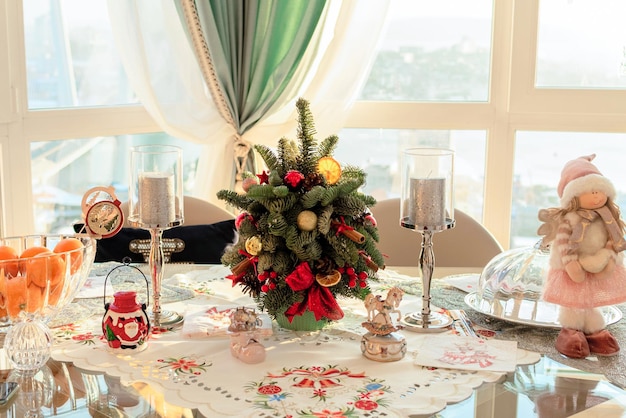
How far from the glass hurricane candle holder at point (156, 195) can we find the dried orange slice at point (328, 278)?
31cm

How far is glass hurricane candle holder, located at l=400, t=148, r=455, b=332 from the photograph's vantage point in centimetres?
153

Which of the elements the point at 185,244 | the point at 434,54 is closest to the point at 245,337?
the point at 185,244

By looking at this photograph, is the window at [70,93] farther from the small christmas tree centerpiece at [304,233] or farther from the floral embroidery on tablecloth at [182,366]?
the floral embroidery on tablecloth at [182,366]

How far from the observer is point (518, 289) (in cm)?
166

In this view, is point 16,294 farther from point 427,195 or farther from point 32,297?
point 427,195

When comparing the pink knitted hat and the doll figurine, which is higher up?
the pink knitted hat

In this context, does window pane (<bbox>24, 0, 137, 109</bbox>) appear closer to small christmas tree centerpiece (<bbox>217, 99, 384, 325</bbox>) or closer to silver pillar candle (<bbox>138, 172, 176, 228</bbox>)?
silver pillar candle (<bbox>138, 172, 176, 228</bbox>)

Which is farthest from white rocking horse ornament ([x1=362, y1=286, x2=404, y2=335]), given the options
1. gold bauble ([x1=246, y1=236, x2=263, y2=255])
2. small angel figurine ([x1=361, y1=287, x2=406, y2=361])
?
gold bauble ([x1=246, y1=236, x2=263, y2=255])

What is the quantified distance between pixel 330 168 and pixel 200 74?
1.78 metres

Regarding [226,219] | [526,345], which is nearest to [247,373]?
[526,345]

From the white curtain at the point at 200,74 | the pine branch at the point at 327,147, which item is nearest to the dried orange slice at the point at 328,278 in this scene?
the pine branch at the point at 327,147

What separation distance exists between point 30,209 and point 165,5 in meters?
0.91

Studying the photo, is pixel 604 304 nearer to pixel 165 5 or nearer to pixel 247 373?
pixel 247 373

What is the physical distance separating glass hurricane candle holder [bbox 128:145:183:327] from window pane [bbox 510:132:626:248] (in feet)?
6.85
